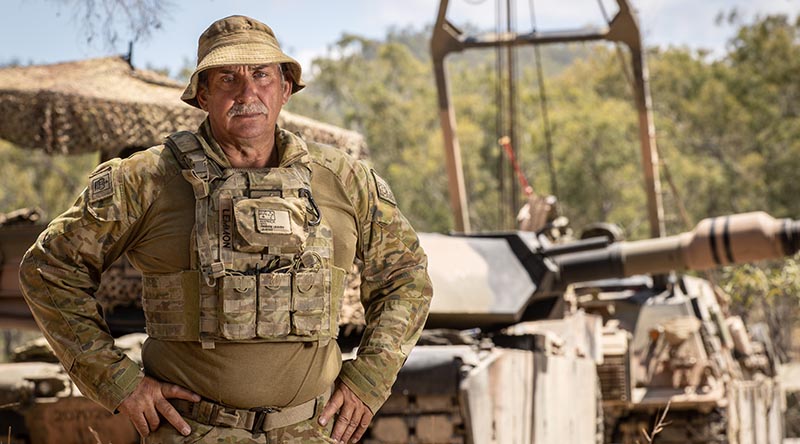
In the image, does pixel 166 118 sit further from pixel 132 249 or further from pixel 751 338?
pixel 751 338

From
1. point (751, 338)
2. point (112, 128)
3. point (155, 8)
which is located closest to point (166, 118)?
point (112, 128)

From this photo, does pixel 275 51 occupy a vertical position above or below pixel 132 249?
above

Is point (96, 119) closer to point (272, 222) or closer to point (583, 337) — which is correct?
point (583, 337)

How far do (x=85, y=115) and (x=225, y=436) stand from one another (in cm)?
431

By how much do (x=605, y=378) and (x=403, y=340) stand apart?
7.10m

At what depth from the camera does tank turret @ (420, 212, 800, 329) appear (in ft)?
26.3

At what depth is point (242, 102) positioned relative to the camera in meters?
3.54

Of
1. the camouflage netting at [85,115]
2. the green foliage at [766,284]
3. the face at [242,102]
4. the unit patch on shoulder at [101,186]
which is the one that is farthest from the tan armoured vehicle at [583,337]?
the green foliage at [766,284]

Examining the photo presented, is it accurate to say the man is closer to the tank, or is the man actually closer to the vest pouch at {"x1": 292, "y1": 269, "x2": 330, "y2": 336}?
the vest pouch at {"x1": 292, "y1": 269, "x2": 330, "y2": 336}

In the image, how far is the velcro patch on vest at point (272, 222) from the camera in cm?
340

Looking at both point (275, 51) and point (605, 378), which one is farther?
point (605, 378)

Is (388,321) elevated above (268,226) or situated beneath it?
situated beneath

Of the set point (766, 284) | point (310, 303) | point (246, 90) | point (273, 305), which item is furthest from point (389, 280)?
point (766, 284)

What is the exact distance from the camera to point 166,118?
24.0 feet
